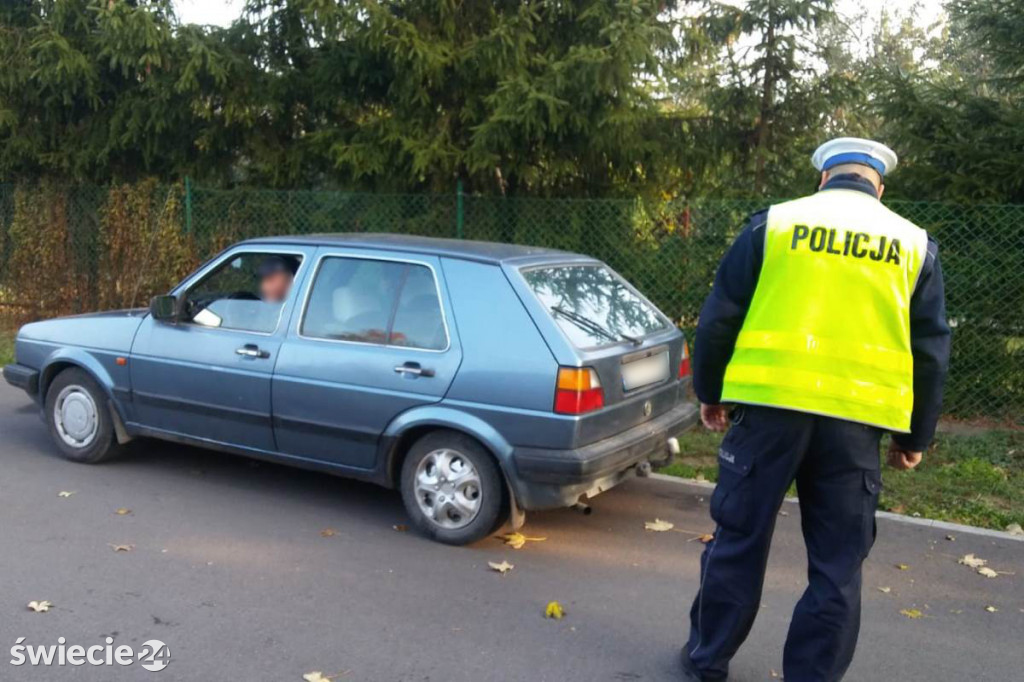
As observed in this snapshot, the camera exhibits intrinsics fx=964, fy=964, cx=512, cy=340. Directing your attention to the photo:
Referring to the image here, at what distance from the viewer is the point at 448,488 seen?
5023mm

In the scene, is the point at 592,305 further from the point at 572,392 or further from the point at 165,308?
the point at 165,308

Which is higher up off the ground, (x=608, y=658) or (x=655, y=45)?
(x=655, y=45)

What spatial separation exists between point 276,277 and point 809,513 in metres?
3.59

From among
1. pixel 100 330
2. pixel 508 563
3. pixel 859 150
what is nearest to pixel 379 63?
pixel 100 330

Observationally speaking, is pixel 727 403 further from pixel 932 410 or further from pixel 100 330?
pixel 100 330

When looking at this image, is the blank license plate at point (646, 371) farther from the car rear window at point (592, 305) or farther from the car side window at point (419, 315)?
the car side window at point (419, 315)

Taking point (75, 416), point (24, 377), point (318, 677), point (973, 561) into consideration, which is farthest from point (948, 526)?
point (24, 377)

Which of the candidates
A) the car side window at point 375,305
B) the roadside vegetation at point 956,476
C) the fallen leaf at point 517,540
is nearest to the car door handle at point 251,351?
the car side window at point 375,305

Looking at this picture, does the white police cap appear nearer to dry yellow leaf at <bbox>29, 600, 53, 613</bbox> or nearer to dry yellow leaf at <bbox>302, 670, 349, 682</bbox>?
dry yellow leaf at <bbox>302, 670, 349, 682</bbox>

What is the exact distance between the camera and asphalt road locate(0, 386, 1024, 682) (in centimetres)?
384

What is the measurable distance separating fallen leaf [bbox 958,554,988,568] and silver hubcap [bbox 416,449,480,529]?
2.57 metres

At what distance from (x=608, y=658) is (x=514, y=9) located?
6784mm

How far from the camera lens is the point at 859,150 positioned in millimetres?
3395

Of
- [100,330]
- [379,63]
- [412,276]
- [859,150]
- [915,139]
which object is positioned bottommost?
[100,330]
